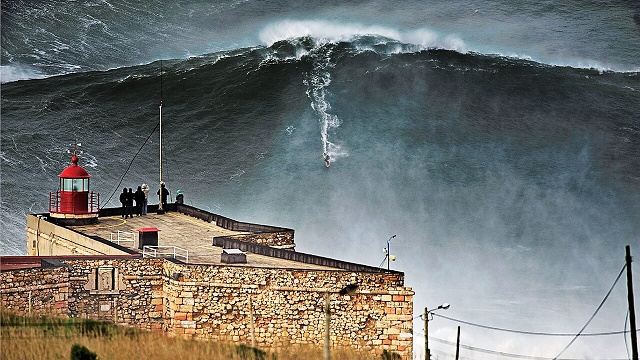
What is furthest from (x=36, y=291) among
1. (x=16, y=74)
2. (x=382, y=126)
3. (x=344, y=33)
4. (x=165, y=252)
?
(x=344, y=33)

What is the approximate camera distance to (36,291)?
35312 millimetres

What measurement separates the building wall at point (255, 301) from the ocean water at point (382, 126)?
15.1 meters

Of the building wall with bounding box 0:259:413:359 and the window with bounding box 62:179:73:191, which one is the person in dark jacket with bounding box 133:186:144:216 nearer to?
the window with bounding box 62:179:73:191

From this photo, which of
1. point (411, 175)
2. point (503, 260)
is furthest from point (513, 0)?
point (503, 260)

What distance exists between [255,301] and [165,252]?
13.1 feet

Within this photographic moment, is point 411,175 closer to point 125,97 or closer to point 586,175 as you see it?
point 586,175

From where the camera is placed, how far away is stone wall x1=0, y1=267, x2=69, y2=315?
114ft

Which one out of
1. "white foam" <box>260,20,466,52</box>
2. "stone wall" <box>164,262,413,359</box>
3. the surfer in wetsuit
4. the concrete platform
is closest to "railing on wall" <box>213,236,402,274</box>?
the concrete platform

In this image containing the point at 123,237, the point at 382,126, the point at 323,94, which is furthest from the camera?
the point at 323,94

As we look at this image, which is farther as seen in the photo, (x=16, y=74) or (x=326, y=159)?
(x=16, y=74)

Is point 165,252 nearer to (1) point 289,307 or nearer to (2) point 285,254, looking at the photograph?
(2) point 285,254

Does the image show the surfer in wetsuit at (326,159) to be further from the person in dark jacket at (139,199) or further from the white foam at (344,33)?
the person in dark jacket at (139,199)

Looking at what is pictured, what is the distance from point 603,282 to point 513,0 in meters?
31.7

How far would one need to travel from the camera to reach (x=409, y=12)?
8419 cm
